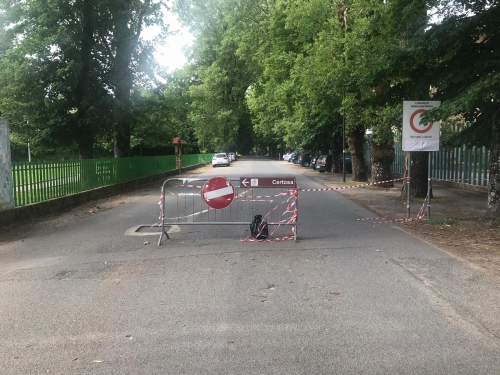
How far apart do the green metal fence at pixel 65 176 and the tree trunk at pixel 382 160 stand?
11471mm

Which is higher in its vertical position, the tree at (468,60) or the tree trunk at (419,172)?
the tree at (468,60)

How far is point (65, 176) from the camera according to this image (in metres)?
14.6

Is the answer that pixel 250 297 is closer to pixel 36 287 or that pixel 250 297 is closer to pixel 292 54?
pixel 36 287

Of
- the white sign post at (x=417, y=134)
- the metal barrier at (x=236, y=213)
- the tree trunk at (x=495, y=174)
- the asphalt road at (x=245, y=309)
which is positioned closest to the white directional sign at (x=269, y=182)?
the metal barrier at (x=236, y=213)

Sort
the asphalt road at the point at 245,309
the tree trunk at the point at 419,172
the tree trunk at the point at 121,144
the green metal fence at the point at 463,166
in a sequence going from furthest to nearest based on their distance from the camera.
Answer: the tree trunk at the point at 121,144
the green metal fence at the point at 463,166
the tree trunk at the point at 419,172
the asphalt road at the point at 245,309

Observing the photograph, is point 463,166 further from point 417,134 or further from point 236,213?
point 236,213

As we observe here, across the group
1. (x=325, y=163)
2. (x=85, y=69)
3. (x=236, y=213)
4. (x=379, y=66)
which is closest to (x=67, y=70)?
(x=85, y=69)

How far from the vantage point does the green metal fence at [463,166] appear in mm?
18406

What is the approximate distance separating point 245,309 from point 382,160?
645 inches

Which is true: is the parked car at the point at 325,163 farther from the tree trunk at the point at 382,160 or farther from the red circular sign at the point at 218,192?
the red circular sign at the point at 218,192

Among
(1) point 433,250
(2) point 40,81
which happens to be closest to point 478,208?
(1) point 433,250

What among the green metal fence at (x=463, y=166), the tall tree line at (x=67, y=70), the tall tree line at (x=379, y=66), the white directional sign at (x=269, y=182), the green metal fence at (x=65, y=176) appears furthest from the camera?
the green metal fence at (x=463, y=166)

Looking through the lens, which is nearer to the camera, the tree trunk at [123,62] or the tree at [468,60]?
the tree at [468,60]

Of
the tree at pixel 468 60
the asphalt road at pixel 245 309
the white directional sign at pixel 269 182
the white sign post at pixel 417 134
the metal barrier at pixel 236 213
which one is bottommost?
the asphalt road at pixel 245 309
